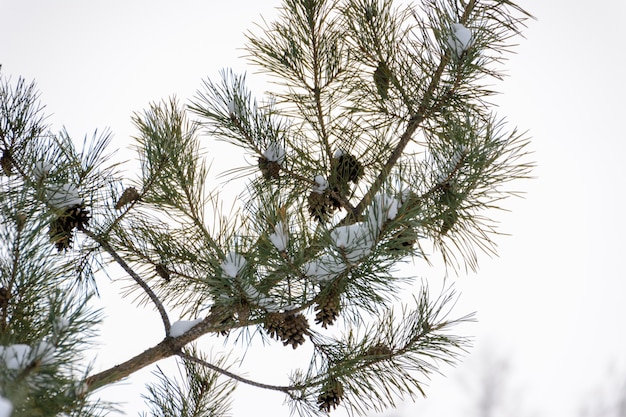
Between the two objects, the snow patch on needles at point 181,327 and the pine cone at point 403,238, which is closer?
the pine cone at point 403,238

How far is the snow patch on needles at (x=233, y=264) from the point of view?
712mm

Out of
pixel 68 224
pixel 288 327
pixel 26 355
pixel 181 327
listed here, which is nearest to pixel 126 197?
pixel 68 224

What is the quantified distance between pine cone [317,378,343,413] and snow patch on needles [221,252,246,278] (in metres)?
0.23

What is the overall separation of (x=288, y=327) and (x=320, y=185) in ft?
0.70

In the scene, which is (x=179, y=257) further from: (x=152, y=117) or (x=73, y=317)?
(x=73, y=317)

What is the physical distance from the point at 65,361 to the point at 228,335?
36 centimetres

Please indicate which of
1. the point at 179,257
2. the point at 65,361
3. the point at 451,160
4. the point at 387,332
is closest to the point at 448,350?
the point at 387,332

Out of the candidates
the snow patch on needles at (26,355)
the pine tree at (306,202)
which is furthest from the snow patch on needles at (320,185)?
the snow patch on needles at (26,355)

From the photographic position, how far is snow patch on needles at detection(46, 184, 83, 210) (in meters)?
0.78

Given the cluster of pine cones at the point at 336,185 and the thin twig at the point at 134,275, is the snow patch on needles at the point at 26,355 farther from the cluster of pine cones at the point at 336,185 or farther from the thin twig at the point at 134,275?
the cluster of pine cones at the point at 336,185

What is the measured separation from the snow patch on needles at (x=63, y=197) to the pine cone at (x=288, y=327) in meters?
0.27

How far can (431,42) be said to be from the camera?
87cm

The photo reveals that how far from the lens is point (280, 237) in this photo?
0.70 meters

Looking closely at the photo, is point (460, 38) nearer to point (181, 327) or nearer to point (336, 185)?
point (336, 185)
